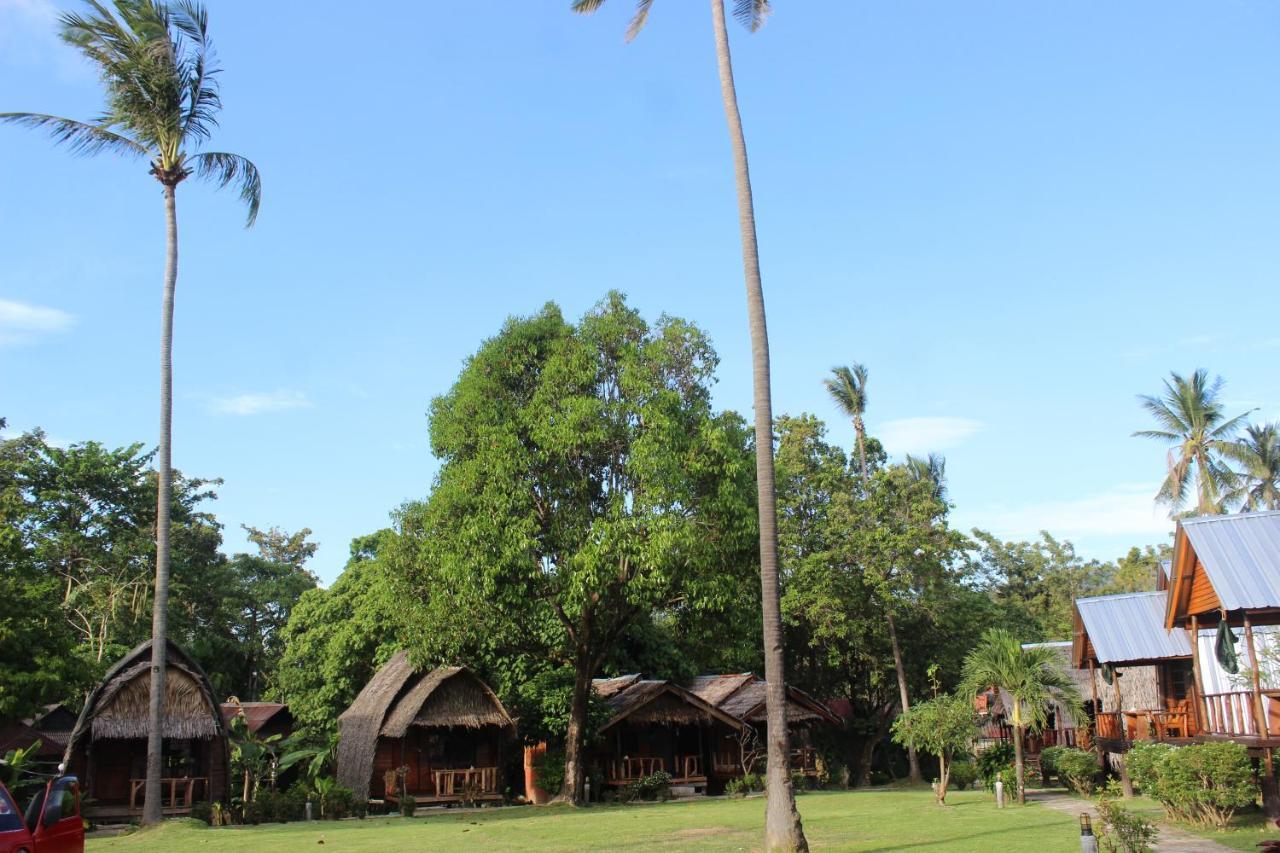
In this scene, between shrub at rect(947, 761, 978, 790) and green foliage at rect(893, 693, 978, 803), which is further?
shrub at rect(947, 761, 978, 790)

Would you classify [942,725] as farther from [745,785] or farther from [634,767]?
[634,767]

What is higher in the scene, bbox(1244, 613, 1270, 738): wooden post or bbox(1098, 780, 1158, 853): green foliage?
bbox(1244, 613, 1270, 738): wooden post

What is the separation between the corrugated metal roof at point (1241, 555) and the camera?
60.3 ft

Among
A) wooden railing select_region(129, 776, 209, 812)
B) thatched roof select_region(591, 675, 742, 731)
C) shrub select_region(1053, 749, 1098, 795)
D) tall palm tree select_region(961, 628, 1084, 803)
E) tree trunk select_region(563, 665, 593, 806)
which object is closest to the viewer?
tall palm tree select_region(961, 628, 1084, 803)

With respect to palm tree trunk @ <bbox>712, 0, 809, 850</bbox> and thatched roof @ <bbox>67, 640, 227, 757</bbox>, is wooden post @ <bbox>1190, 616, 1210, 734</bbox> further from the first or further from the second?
thatched roof @ <bbox>67, 640, 227, 757</bbox>

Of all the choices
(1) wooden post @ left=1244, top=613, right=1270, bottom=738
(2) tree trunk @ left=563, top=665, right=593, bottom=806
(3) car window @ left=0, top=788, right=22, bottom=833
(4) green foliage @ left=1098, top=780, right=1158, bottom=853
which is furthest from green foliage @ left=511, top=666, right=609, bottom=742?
(3) car window @ left=0, top=788, right=22, bottom=833

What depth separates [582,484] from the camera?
27.3m

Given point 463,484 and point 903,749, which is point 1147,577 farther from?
point 463,484

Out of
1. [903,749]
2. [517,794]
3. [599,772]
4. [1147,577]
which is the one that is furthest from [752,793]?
[1147,577]

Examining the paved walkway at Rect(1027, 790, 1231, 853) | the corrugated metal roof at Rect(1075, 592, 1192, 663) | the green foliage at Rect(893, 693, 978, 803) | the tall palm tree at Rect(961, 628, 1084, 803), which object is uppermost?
the corrugated metal roof at Rect(1075, 592, 1192, 663)

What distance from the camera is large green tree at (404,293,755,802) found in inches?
1010

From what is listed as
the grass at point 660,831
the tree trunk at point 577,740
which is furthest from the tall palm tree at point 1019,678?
the tree trunk at point 577,740

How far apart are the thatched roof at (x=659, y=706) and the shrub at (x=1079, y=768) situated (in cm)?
1272

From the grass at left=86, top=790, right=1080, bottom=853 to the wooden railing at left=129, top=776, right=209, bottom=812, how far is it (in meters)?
5.04
